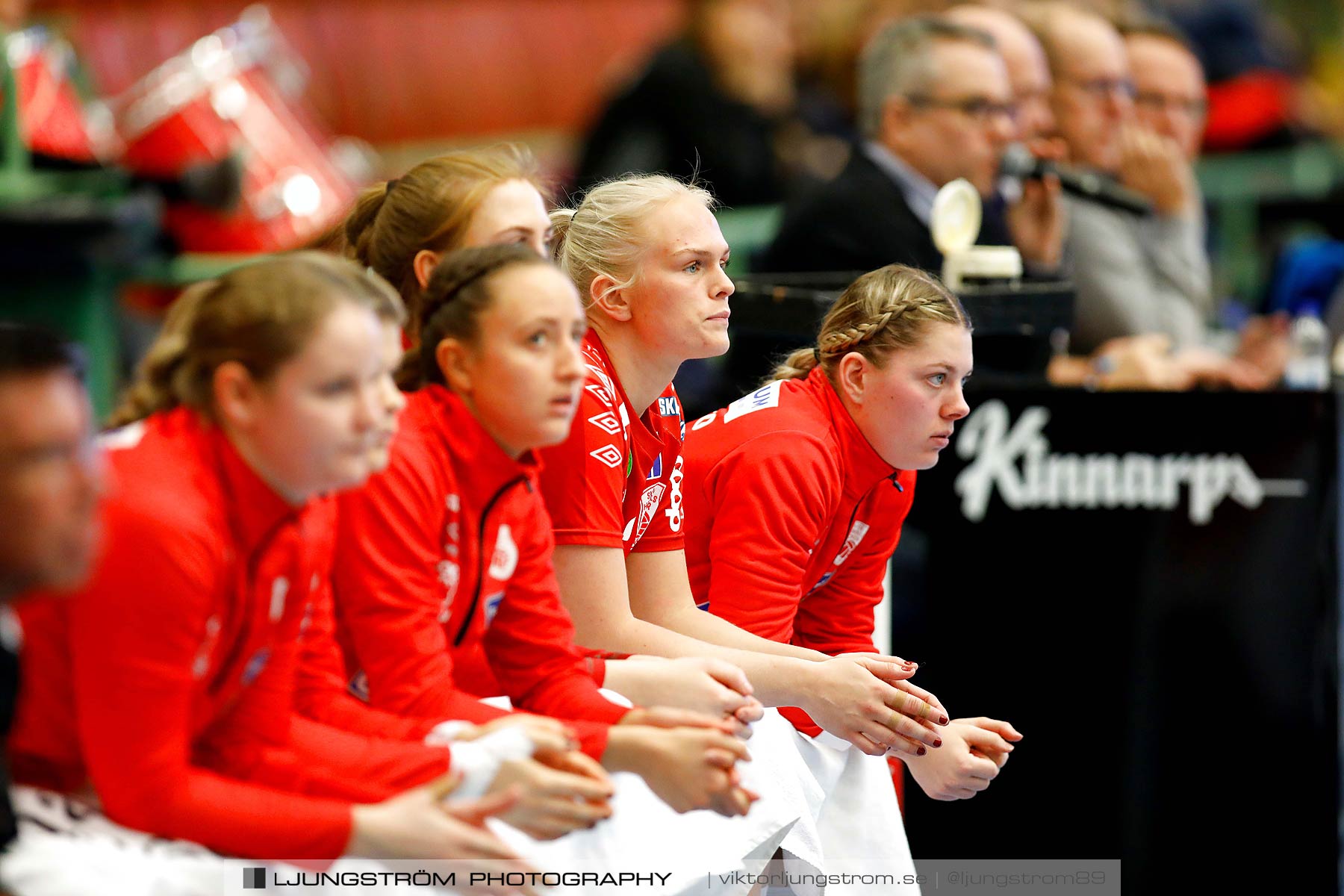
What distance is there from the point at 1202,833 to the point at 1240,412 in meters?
0.79

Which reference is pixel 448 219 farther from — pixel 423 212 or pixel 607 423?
pixel 607 423

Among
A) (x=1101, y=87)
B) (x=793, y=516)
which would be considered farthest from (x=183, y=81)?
(x=793, y=516)

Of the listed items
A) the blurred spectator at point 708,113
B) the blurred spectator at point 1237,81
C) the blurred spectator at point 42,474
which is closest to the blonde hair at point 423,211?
the blurred spectator at point 42,474

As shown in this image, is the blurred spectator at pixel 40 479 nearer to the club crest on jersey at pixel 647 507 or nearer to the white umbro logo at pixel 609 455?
the white umbro logo at pixel 609 455

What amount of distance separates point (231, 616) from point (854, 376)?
101cm

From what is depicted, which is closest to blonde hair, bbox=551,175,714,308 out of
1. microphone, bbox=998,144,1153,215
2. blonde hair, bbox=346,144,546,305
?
blonde hair, bbox=346,144,546,305

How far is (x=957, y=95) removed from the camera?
153 inches

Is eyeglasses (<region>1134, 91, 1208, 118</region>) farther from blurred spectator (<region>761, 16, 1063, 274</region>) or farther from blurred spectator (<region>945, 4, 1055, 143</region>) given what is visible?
blurred spectator (<region>761, 16, 1063, 274</region>)

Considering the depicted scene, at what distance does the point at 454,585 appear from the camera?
181 centimetres

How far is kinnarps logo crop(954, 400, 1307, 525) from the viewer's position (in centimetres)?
319

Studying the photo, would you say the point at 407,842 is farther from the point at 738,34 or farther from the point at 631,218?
the point at 738,34

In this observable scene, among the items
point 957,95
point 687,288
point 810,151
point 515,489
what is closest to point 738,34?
point 810,151

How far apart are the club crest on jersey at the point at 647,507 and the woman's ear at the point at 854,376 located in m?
0.29

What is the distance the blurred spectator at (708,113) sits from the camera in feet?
19.2
